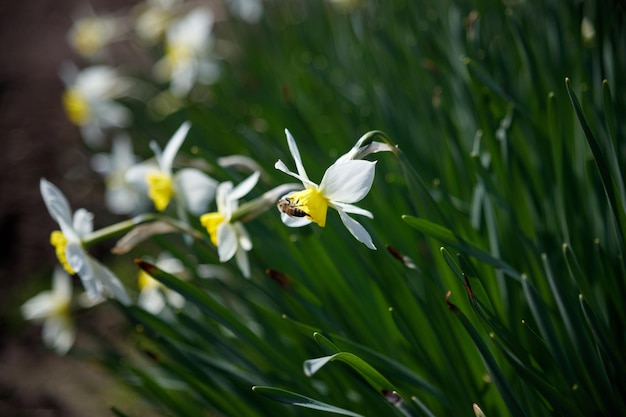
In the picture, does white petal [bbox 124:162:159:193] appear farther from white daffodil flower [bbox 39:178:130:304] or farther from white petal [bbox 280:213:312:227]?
white petal [bbox 280:213:312:227]

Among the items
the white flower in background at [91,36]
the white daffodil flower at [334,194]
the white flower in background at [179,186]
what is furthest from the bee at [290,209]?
the white flower in background at [91,36]

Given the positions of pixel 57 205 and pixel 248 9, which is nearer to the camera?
pixel 57 205

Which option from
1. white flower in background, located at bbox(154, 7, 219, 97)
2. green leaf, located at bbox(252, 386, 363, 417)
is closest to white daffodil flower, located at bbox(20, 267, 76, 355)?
white flower in background, located at bbox(154, 7, 219, 97)

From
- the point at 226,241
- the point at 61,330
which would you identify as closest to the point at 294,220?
the point at 226,241

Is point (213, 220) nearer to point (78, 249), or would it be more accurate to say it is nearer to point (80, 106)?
point (78, 249)

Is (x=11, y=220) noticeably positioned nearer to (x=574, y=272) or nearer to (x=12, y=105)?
(x=12, y=105)

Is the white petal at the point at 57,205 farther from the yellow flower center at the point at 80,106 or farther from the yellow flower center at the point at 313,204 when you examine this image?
the yellow flower center at the point at 80,106
